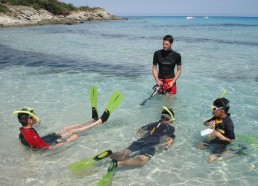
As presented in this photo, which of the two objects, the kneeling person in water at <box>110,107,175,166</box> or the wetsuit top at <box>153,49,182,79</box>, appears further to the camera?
the wetsuit top at <box>153,49,182,79</box>

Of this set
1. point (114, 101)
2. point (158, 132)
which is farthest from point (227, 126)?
point (114, 101)

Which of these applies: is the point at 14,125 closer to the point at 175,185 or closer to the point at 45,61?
the point at 175,185

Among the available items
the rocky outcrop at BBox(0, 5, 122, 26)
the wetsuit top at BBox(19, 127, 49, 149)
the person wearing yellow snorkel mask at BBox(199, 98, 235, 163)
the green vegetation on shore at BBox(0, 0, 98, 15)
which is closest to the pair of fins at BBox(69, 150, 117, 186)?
the wetsuit top at BBox(19, 127, 49, 149)

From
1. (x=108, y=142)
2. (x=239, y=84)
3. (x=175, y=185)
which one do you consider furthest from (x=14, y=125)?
(x=239, y=84)

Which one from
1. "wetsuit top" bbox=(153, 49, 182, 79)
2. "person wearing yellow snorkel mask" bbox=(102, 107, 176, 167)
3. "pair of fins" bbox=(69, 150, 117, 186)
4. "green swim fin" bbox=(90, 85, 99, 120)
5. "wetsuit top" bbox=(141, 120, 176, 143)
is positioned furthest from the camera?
"wetsuit top" bbox=(153, 49, 182, 79)

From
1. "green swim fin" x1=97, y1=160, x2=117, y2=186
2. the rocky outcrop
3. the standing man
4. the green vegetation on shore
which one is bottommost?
"green swim fin" x1=97, y1=160, x2=117, y2=186

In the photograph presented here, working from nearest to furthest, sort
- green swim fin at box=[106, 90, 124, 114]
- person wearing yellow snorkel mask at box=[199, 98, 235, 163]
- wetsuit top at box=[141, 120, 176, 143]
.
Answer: person wearing yellow snorkel mask at box=[199, 98, 235, 163]
wetsuit top at box=[141, 120, 176, 143]
green swim fin at box=[106, 90, 124, 114]

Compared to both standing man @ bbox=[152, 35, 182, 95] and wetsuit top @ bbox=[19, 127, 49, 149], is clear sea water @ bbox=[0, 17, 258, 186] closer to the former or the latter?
wetsuit top @ bbox=[19, 127, 49, 149]

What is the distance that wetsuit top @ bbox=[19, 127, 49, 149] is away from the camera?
19.9 feet

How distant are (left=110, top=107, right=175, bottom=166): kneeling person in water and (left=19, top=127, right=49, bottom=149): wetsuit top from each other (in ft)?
5.02

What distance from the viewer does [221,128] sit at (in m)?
6.37

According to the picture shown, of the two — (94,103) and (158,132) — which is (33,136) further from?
(158,132)

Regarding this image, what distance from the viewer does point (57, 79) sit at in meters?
13.3

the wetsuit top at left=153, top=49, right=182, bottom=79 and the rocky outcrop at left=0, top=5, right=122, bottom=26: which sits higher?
the rocky outcrop at left=0, top=5, right=122, bottom=26
